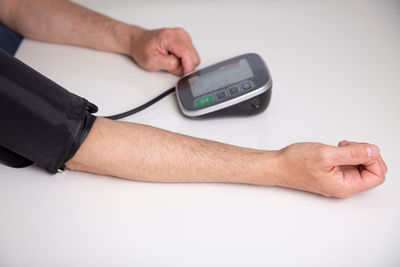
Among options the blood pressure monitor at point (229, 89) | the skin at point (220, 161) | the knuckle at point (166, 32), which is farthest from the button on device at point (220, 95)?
the knuckle at point (166, 32)

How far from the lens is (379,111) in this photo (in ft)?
2.68

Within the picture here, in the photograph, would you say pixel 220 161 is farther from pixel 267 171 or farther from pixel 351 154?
pixel 351 154

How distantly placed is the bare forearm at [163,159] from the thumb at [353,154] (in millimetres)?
110

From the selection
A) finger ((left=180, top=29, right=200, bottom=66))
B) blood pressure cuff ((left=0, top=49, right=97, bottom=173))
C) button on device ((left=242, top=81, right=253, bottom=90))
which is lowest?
blood pressure cuff ((left=0, top=49, right=97, bottom=173))

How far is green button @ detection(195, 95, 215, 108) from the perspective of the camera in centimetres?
81

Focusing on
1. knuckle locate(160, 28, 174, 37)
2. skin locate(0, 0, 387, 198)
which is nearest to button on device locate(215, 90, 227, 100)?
skin locate(0, 0, 387, 198)

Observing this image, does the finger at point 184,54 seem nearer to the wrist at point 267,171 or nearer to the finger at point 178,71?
the finger at point 178,71

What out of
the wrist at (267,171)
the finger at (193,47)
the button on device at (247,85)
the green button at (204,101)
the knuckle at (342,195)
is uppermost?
the finger at (193,47)

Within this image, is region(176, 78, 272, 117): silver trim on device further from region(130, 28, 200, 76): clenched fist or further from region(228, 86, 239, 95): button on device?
region(130, 28, 200, 76): clenched fist

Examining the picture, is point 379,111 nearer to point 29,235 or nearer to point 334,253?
point 334,253

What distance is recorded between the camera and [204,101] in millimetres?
819

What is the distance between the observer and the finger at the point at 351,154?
0.65 m

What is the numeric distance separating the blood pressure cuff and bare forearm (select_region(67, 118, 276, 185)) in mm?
57

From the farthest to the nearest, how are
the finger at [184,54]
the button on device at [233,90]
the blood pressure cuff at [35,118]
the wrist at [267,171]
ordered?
the finger at [184,54] → the button on device at [233,90] → the wrist at [267,171] → the blood pressure cuff at [35,118]
